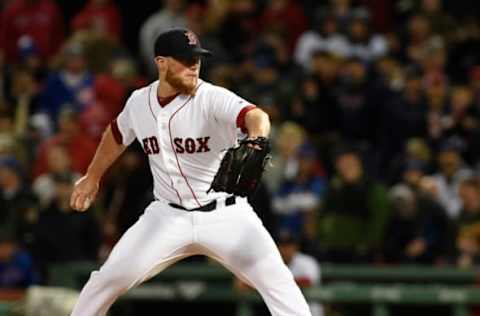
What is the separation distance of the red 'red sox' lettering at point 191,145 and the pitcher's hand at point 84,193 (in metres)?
0.59

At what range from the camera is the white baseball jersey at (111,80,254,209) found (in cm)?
644

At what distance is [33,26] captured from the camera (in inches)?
545

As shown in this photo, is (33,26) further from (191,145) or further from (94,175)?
(191,145)

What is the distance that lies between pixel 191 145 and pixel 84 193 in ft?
2.34

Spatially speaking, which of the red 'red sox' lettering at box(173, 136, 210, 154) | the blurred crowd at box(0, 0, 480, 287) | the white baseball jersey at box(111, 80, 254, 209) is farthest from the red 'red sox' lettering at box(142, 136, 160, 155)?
the blurred crowd at box(0, 0, 480, 287)

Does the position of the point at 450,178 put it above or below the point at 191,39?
below

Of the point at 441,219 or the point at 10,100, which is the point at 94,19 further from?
the point at 441,219

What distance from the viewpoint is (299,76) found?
40.6 feet

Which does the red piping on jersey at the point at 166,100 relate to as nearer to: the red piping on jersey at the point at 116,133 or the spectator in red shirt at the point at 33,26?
the red piping on jersey at the point at 116,133

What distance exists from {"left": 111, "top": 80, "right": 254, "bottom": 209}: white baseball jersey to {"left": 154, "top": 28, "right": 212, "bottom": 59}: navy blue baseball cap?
0.73 ft

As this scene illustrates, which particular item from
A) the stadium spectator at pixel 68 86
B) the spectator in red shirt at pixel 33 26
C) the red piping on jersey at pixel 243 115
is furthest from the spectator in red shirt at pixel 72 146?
the red piping on jersey at pixel 243 115

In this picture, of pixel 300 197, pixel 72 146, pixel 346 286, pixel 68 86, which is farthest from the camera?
pixel 68 86

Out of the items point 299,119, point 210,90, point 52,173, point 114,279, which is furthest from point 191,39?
point 299,119

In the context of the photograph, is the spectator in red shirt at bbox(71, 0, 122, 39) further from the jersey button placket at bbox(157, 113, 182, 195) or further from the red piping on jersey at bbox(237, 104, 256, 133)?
the red piping on jersey at bbox(237, 104, 256, 133)
